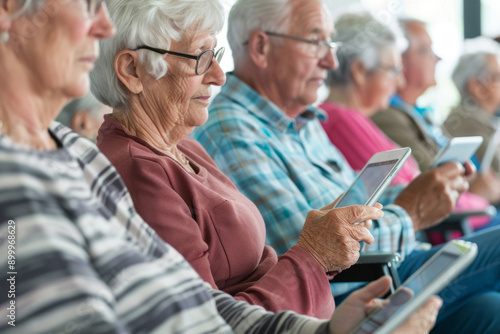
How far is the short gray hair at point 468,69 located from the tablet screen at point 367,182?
2.20 meters

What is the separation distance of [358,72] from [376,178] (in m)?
1.36

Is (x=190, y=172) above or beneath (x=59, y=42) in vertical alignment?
beneath

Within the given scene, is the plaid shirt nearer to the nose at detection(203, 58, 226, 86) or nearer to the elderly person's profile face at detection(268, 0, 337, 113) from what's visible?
the elderly person's profile face at detection(268, 0, 337, 113)

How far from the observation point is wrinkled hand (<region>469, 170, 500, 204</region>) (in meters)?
2.87

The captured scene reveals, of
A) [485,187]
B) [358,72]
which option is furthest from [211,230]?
[485,187]

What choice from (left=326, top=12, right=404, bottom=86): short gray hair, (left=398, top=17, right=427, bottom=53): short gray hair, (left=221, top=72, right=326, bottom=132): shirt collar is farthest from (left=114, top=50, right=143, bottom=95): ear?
(left=398, top=17, right=427, bottom=53): short gray hair

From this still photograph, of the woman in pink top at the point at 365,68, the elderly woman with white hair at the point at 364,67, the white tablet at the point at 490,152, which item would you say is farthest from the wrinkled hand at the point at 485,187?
the elderly woman with white hair at the point at 364,67

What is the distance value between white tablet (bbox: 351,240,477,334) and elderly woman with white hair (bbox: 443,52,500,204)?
2334 mm

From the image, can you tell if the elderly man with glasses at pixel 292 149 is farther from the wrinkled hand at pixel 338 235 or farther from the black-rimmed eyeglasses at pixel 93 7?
the black-rimmed eyeglasses at pixel 93 7

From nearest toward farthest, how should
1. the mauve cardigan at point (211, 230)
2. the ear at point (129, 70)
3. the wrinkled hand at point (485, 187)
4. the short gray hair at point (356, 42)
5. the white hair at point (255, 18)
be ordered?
the mauve cardigan at point (211, 230)
the ear at point (129, 70)
the white hair at point (255, 18)
the short gray hair at point (356, 42)
the wrinkled hand at point (485, 187)

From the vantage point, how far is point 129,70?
1.15 metres

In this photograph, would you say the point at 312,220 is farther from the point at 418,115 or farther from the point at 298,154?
the point at 418,115

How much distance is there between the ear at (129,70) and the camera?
1.13 metres

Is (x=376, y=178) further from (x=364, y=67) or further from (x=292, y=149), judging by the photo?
(x=364, y=67)
